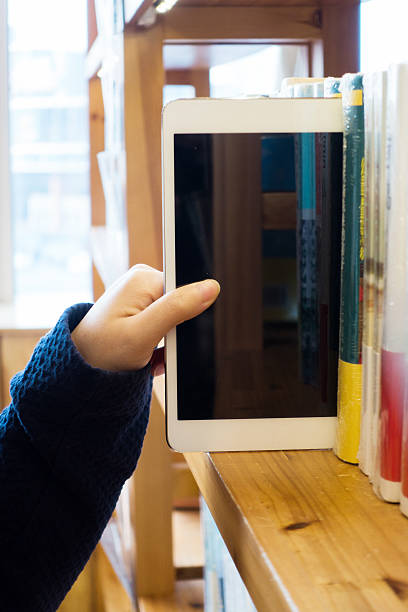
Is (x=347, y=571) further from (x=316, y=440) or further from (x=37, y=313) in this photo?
(x=37, y=313)

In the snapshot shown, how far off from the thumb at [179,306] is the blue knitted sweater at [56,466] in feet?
0.18

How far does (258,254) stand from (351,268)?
0.20ft

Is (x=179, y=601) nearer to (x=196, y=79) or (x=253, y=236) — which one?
(x=253, y=236)

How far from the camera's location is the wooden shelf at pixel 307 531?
0.32 metres

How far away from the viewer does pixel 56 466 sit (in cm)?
52

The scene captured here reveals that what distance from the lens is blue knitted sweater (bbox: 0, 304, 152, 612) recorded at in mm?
506

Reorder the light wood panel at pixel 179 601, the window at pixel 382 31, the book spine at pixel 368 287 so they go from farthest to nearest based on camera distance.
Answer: the light wood panel at pixel 179 601, the window at pixel 382 31, the book spine at pixel 368 287

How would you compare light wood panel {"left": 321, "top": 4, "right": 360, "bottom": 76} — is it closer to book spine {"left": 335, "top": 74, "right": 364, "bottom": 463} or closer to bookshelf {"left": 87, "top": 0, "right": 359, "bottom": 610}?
bookshelf {"left": 87, "top": 0, "right": 359, "bottom": 610}

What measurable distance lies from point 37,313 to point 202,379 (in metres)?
1.51

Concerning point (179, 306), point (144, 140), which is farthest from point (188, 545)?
point (179, 306)

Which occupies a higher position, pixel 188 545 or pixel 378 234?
pixel 378 234

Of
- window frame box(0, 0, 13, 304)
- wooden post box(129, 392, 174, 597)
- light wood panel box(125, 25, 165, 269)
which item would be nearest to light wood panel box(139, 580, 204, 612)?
wooden post box(129, 392, 174, 597)

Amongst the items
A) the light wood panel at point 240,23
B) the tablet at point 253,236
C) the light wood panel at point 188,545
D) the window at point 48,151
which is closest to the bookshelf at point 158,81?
the light wood panel at point 240,23

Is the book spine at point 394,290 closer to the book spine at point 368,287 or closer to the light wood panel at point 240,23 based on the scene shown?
the book spine at point 368,287
